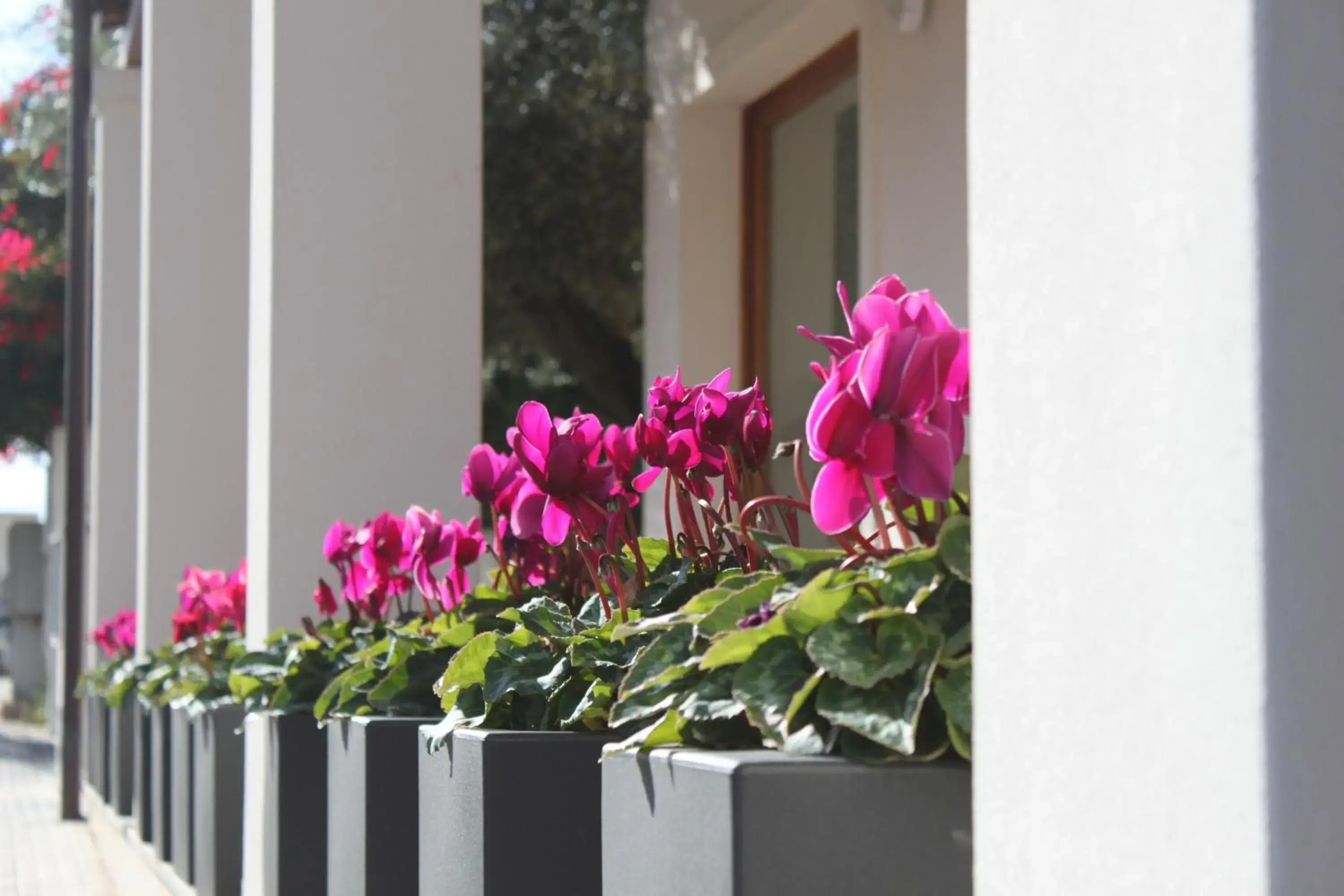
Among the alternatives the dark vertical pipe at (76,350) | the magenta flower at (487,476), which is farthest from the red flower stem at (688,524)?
the dark vertical pipe at (76,350)

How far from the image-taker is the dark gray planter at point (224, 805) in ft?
14.3

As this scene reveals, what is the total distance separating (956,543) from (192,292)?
5961 mm

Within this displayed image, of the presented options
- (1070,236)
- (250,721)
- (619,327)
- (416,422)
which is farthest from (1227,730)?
(619,327)

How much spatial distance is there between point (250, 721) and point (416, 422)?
800 mm

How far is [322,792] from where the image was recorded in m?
3.36

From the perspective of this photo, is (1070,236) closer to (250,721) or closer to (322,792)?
(322,792)

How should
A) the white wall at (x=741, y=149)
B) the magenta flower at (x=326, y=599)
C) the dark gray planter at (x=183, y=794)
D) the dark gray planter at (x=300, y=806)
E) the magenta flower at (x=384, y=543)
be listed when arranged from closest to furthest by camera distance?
the dark gray planter at (x=300, y=806) < the magenta flower at (x=384, y=543) < the magenta flower at (x=326, y=599) < the dark gray planter at (x=183, y=794) < the white wall at (x=741, y=149)

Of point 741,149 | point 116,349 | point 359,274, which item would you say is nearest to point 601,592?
point 359,274

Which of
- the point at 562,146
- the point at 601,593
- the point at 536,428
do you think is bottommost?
the point at 601,593

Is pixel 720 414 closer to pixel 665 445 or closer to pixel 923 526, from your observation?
pixel 665 445

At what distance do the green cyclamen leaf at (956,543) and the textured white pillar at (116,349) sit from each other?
8152 mm

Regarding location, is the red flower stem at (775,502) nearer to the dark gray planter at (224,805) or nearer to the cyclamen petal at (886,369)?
the cyclamen petal at (886,369)

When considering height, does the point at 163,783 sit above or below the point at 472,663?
below

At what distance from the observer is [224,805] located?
14.5 feet
